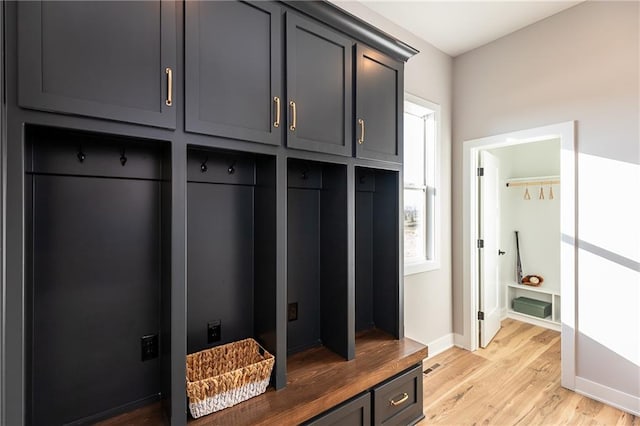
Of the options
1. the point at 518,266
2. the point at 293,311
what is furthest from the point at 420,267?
the point at 518,266

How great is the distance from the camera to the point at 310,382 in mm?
1580

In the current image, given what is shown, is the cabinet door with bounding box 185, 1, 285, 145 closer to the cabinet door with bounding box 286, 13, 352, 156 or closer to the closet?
the cabinet door with bounding box 286, 13, 352, 156

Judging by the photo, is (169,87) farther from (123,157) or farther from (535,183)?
(535,183)

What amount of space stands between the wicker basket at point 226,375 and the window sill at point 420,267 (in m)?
1.67

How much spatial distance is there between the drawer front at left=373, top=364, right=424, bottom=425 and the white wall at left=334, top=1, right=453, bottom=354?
955mm

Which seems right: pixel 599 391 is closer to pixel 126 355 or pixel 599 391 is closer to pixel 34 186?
pixel 126 355

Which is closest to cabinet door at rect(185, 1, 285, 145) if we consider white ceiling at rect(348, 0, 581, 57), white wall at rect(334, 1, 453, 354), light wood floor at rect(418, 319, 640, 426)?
white ceiling at rect(348, 0, 581, 57)

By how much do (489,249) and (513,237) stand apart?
3.87 ft

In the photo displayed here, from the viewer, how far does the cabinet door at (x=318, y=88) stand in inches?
62.6

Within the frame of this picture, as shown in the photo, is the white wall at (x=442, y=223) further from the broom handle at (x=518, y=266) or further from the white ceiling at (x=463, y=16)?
the broom handle at (x=518, y=266)

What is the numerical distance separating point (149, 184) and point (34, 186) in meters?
0.40

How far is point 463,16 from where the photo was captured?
2.71 meters

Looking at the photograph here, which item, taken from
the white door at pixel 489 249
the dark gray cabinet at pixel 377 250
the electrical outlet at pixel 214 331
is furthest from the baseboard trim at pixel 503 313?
the electrical outlet at pixel 214 331

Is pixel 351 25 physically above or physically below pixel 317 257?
above
